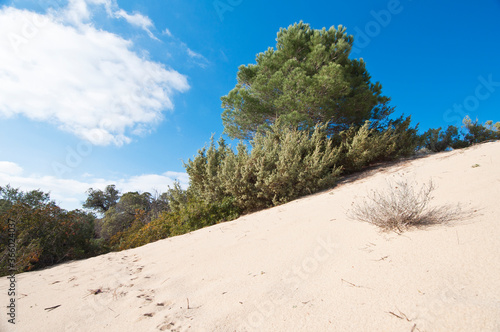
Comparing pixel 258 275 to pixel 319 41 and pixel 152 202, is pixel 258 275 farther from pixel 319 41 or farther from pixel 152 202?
pixel 152 202

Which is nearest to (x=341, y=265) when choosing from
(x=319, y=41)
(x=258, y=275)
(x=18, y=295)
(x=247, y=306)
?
(x=258, y=275)

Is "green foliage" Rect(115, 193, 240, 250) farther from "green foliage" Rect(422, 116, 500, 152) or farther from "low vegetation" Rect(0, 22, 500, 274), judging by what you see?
"green foliage" Rect(422, 116, 500, 152)

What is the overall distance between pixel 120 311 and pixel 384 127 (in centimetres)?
1042

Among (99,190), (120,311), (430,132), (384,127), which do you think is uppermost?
(99,190)

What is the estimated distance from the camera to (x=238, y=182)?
18.5 feet

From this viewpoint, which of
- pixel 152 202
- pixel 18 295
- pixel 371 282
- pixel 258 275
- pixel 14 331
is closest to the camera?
pixel 371 282

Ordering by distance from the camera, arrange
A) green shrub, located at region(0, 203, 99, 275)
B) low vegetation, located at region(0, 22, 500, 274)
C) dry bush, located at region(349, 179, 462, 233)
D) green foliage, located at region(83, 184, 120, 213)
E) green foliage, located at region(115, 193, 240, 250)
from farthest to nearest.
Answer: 1. green foliage, located at region(83, 184, 120, 213)
2. green foliage, located at region(115, 193, 240, 250)
3. low vegetation, located at region(0, 22, 500, 274)
4. green shrub, located at region(0, 203, 99, 275)
5. dry bush, located at region(349, 179, 462, 233)

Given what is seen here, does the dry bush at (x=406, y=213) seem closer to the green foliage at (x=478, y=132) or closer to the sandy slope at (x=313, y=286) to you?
the sandy slope at (x=313, y=286)

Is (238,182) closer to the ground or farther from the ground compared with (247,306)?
farther from the ground

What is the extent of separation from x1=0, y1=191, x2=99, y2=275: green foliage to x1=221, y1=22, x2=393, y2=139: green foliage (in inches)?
286

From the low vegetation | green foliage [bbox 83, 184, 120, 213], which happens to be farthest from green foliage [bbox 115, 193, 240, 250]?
green foliage [bbox 83, 184, 120, 213]

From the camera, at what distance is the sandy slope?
105cm

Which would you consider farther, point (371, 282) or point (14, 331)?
point (14, 331)

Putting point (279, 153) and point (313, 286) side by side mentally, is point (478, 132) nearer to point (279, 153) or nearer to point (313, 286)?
point (279, 153)
